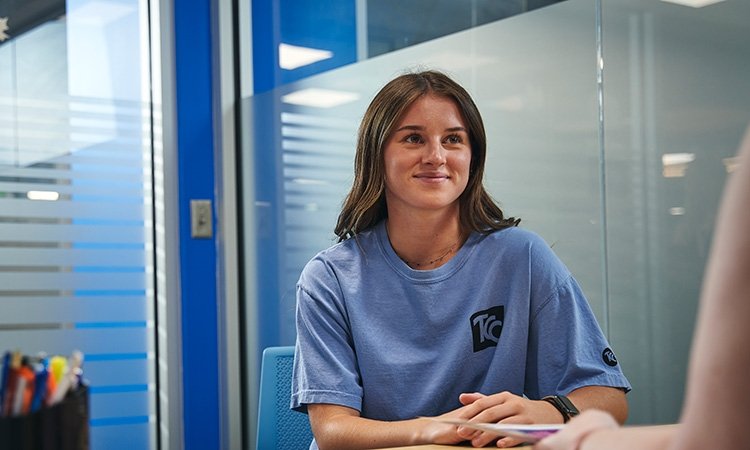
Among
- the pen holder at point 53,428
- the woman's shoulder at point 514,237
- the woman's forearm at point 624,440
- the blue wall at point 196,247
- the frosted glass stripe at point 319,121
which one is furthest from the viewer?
the blue wall at point 196,247

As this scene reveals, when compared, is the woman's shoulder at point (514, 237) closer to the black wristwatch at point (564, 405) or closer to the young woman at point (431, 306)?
the young woman at point (431, 306)

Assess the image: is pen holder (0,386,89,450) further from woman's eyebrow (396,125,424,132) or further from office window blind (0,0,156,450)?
office window blind (0,0,156,450)

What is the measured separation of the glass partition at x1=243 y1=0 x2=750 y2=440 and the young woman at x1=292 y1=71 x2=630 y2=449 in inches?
13.3

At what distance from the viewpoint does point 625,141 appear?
6.70 feet

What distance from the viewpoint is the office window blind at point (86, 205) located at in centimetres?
Result: 328

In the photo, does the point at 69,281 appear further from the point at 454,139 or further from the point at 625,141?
the point at 625,141

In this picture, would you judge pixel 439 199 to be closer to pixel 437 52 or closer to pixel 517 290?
pixel 517 290


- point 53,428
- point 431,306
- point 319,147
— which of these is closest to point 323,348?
point 431,306

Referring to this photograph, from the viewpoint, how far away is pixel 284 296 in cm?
347

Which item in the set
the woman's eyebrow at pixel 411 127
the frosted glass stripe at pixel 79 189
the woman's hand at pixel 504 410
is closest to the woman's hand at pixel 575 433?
the woman's hand at pixel 504 410

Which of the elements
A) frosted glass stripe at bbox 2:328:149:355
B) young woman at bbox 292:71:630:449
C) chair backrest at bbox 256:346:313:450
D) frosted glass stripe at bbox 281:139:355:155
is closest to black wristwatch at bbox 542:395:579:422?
young woman at bbox 292:71:630:449

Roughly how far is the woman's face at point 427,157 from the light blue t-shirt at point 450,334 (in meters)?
0.13

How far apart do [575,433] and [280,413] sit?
4.95 ft

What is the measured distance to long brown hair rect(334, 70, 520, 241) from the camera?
1.88 meters
